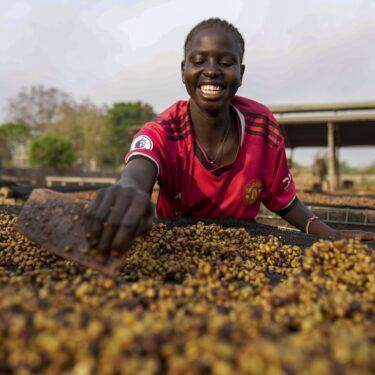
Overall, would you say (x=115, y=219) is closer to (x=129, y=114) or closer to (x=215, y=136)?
(x=215, y=136)

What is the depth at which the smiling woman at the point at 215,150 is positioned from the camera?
2.65m

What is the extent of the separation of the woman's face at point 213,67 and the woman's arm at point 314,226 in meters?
1.11

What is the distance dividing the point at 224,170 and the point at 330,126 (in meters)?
10.6

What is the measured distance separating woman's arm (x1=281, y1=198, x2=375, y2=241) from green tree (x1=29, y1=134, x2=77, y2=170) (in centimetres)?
2516

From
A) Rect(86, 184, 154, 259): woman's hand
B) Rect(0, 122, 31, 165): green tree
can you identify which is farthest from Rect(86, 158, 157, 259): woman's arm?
Rect(0, 122, 31, 165): green tree

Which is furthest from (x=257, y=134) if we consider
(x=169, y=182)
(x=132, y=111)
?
(x=132, y=111)

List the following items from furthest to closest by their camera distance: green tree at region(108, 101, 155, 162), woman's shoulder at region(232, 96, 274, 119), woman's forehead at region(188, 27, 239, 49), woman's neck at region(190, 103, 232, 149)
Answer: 1. green tree at region(108, 101, 155, 162)
2. woman's shoulder at region(232, 96, 274, 119)
3. woman's neck at region(190, 103, 232, 149)
4. woman's forehead at region(188, 27, 239, 49)

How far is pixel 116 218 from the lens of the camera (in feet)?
5.32

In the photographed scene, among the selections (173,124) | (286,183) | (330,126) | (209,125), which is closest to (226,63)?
(209,125)

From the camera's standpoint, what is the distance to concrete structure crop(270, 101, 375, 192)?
12516 millimetres

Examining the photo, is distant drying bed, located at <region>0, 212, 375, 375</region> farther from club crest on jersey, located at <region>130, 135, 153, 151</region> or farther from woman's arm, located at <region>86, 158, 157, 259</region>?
club crest on jersey, located at <region>130, 135, 153, 151</region>

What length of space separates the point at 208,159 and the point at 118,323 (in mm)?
2082

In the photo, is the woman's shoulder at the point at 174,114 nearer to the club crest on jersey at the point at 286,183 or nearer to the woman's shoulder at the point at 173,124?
the woman's shoulder at the point at 173,124

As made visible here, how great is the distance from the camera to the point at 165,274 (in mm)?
1868
